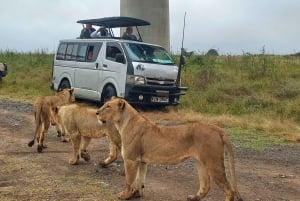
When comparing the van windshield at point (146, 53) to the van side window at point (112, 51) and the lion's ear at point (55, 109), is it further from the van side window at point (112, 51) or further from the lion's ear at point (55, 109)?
the lion's ear at point (55, 109)

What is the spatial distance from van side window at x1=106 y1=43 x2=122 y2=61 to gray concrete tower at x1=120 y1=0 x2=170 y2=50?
7.53m

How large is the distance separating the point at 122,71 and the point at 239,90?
514 centimetres

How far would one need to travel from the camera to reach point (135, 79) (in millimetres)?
14742

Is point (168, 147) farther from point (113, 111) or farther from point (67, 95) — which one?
point (67, 95)

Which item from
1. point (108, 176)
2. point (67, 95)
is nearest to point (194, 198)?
point (108, 176)

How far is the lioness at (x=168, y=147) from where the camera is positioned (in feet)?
19.2

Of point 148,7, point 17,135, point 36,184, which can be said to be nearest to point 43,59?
point 148,7

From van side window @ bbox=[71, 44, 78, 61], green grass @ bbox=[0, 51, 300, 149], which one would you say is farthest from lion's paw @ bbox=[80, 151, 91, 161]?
van side window @ bbox=[71, 44, 78, 61]

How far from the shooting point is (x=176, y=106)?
16.4m

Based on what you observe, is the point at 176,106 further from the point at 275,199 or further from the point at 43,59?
the point at 43,59

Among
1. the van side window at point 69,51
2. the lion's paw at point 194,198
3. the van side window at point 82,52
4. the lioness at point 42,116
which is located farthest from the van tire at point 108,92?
the lion's paw at point 194,198

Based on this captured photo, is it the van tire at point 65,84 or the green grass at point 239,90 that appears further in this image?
the van tire at point 65,84

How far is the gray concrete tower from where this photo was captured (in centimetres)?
2291

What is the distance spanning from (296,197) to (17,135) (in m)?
6.33
